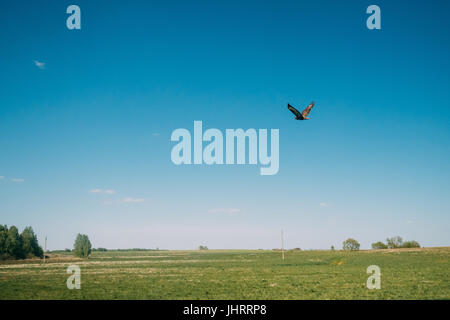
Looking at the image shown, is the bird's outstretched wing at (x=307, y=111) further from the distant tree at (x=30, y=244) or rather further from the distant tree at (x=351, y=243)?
the distant tree at (x=351, y=243)

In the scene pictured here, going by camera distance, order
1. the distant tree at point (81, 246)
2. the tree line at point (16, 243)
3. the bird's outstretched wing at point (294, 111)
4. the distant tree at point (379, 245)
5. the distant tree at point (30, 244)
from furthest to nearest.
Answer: the distant tree at point (379, 245) < the distant tree at point (81, 246) < the distant tree at point (30, 244) < the tree line at point (16, 243) < the bird's outstretched wing at point (294, 111)

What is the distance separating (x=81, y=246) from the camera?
110 m

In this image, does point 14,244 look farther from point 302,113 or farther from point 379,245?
point 379,245

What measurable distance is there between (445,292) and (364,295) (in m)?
6.21

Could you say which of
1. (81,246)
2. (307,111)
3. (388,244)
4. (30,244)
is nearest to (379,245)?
(388,244)

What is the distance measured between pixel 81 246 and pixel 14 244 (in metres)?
21.6

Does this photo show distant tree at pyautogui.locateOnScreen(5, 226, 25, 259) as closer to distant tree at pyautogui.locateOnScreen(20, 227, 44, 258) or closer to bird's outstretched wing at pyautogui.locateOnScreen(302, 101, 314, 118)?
distant tree at pyautogui.locateOnScreen(20, 227, 44, 258)

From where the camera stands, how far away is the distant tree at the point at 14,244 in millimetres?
92250

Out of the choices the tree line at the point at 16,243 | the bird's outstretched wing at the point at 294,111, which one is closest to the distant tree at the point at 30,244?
the tree line at the point at 16,243

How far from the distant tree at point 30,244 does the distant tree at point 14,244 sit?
1.02 metres

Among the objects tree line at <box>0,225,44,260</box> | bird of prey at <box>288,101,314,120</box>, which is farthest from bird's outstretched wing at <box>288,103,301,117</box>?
tree line at <box>0,225,44,260</box>

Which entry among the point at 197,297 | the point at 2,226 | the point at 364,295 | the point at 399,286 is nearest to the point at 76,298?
the point at 197,297

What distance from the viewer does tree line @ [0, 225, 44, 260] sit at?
302 feet
